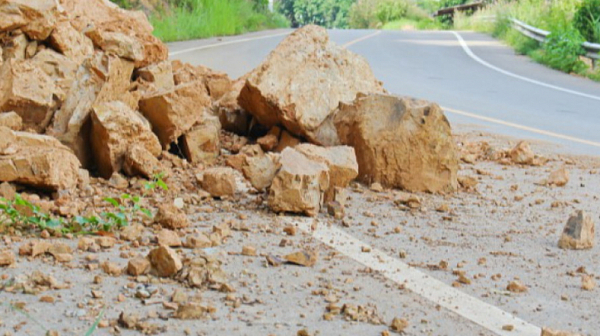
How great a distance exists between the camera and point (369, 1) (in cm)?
5766

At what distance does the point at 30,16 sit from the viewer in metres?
7.01

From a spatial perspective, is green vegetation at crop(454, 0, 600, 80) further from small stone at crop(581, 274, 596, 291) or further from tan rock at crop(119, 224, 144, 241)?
tan rock at crop(119, 224, 144, 241)

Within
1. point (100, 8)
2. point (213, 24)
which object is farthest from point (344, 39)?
point (100, 8)

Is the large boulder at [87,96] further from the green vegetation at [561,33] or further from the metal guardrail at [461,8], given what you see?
the metal guardrail at [461,8]

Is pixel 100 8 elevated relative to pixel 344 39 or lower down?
elevated

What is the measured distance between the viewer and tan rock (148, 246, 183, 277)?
12.6ft

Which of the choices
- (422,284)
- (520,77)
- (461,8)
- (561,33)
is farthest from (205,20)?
(422,284)

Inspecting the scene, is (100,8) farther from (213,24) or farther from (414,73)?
(213,24)

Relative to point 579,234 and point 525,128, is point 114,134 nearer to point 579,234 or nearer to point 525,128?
point 579,234

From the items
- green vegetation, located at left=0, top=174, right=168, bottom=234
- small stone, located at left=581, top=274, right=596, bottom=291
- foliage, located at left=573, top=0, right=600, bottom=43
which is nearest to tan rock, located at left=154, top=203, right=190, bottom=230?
green vegetation, located at left=0, top=174, right=168, bottom=234

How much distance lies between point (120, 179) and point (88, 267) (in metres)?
1.73

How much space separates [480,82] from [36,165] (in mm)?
11611

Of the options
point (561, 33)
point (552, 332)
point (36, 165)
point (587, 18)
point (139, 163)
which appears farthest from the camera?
point (587, 18)

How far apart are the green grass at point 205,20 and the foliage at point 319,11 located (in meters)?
33.7
